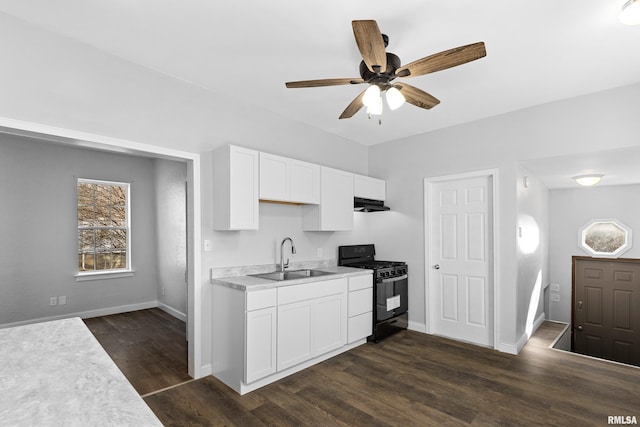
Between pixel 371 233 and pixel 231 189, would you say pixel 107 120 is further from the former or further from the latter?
pixel 371 233

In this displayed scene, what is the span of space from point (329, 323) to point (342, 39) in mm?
2705

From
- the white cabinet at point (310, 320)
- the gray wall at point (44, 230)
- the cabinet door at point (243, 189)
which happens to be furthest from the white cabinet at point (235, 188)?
the gray wall at point (44, 230)

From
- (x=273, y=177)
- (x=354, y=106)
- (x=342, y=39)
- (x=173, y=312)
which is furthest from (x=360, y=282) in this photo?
(x=173, y=312)

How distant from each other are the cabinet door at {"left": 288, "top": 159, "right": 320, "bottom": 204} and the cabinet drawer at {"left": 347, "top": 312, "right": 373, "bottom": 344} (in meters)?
1.47

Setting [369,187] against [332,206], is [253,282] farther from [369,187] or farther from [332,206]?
[369,187]

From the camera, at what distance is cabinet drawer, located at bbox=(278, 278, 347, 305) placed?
10.1 ft

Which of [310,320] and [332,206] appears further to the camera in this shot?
[332,206]

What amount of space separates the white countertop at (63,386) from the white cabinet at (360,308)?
113 inches

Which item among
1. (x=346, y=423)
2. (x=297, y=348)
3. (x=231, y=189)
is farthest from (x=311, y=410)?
(x=231, y=189)

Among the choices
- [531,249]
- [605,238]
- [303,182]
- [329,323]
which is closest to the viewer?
[329,323]

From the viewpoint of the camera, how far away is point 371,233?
203 inches

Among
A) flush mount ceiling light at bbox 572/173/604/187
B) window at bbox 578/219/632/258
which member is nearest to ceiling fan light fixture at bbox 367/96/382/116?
flush mount ceiling light at bbox 572/173/604/187

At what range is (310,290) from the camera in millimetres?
3330

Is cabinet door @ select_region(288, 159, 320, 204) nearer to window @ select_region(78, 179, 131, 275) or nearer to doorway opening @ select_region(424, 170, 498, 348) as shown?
doorway opening @ select_region(424, 170, 498, 348)
